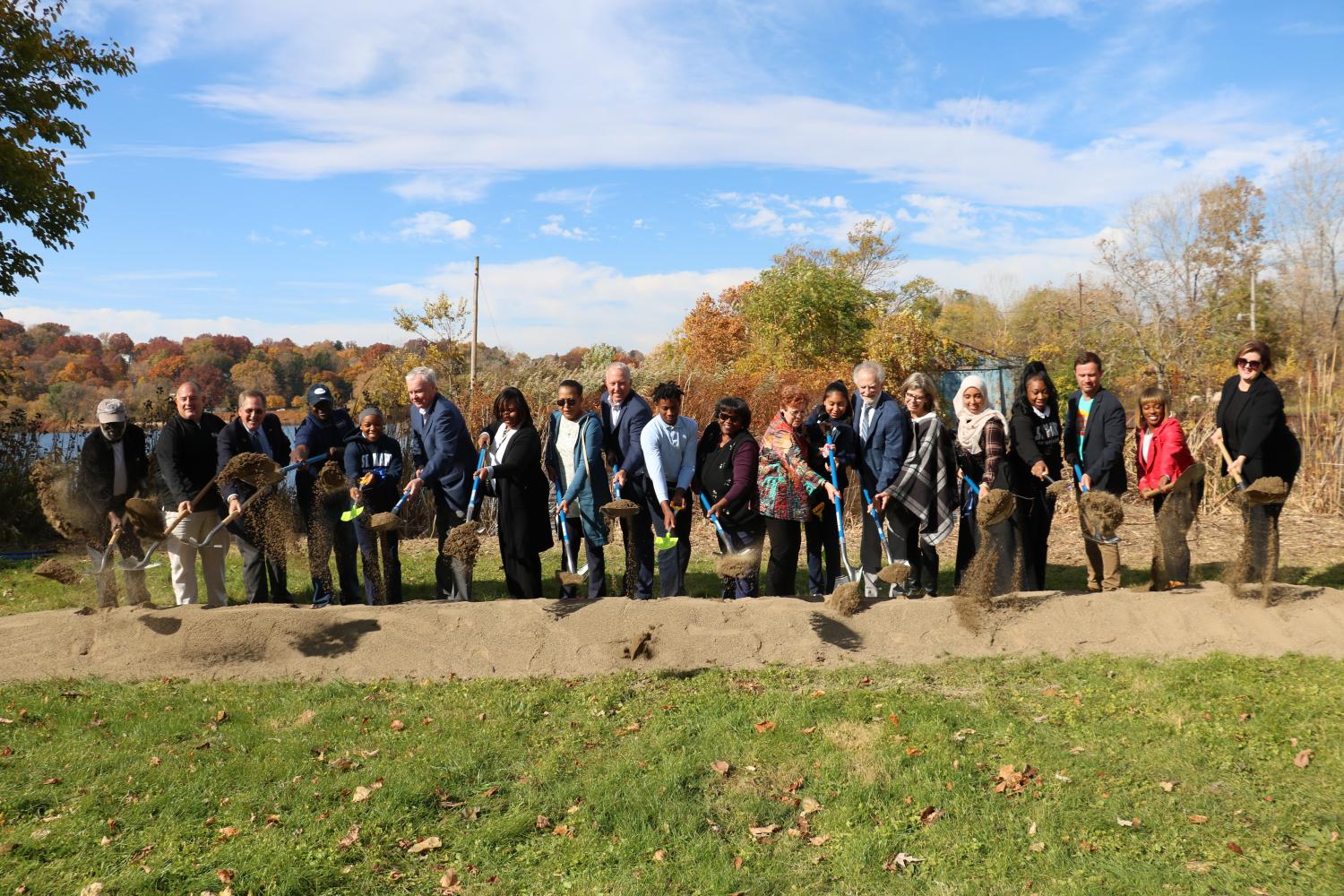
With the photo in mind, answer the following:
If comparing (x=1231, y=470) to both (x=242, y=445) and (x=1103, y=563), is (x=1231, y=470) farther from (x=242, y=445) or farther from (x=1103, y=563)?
(x=242, y=445)

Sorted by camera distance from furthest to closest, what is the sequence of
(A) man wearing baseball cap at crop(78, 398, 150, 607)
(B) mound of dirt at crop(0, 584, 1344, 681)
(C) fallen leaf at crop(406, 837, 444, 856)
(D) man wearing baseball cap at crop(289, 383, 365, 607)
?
1. (D) man wearing baseball cap at crop(289, 383, 365, 607)
2. (A) man wearing baseball cap at crop(78, 398, 150, 607)
3. (B) mound of dirt at crop(0, 584, 1344, 681)
4. (C) fallen leaf at crop(406, 837, 444, 856)

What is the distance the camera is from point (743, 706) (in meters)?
4.80

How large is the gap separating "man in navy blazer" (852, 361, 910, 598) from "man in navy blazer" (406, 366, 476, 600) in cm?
272

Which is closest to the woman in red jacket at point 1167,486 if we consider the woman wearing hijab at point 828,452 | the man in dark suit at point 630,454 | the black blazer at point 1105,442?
the black blazer at point 1105,442

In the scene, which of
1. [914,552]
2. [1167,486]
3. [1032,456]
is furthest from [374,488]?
[1167,486]

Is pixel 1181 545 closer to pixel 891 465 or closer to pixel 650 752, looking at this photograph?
pixel 891 465

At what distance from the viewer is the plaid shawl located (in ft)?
20.5

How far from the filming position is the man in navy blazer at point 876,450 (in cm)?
629

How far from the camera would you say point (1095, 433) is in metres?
6.39

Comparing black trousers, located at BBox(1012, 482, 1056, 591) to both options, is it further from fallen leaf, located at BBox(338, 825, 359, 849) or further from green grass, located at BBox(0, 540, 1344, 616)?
fallen leaf, located at BBox(338, 825, 359, 849)

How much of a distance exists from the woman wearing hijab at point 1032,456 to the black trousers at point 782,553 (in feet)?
4.81

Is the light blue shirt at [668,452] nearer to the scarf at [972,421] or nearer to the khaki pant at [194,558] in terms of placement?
the scarf at [972,421]

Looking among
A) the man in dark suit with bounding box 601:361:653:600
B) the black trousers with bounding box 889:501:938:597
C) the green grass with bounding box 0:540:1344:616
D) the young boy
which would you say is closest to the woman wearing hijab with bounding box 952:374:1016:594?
the black trousers with bounding box 889:501:938:597

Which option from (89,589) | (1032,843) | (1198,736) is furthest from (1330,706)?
(89,589)
